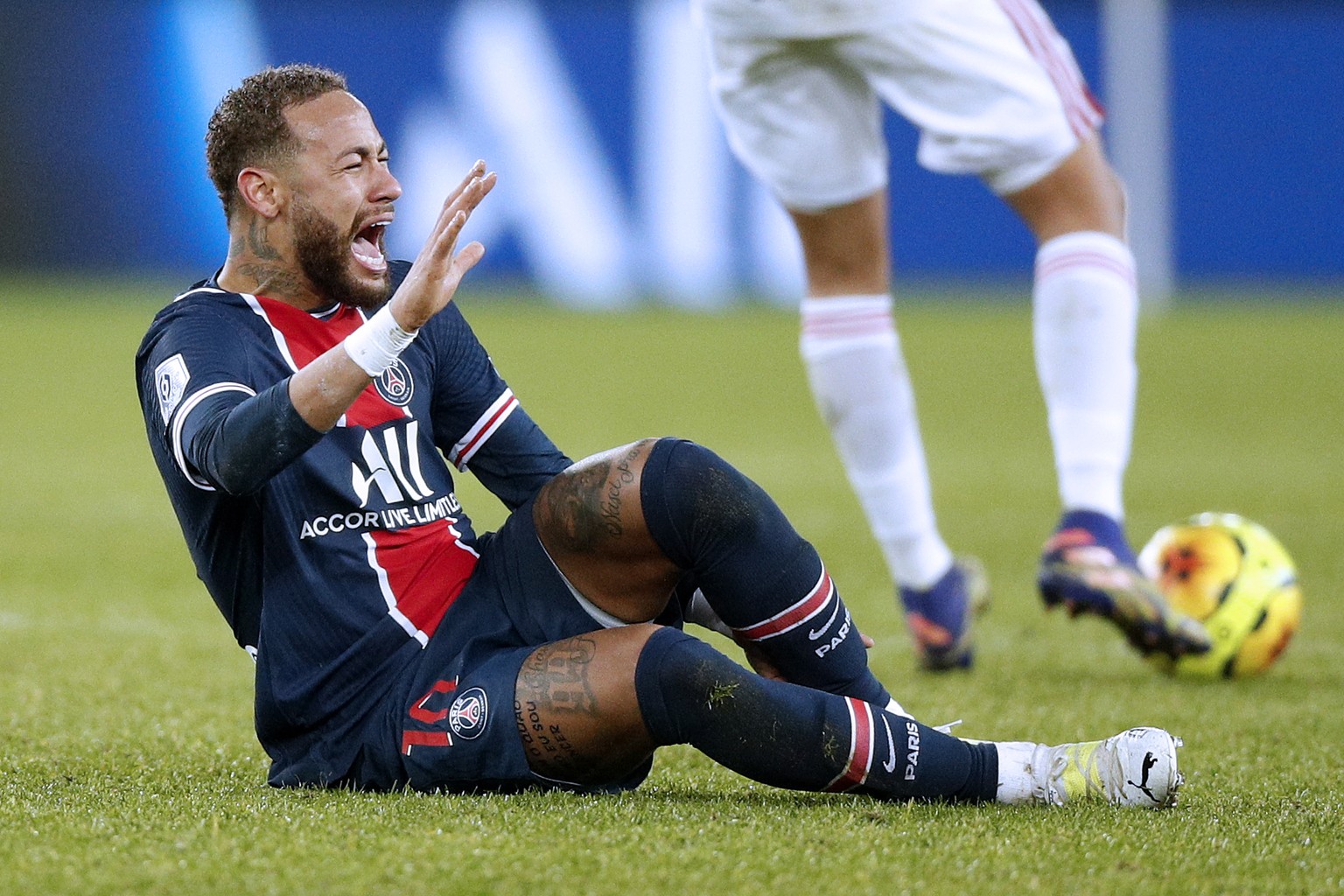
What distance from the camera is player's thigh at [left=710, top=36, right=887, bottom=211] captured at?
149 inches

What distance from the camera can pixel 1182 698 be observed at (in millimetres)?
3463

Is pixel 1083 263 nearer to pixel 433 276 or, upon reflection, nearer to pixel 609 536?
pixel 609 536

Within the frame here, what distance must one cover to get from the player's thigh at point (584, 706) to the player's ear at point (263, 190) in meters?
0.72

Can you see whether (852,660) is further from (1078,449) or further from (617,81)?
(617,81)

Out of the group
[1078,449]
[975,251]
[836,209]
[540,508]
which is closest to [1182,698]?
[1078,449]

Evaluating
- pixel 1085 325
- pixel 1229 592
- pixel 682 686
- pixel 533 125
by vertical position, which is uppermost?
pixel 682 686

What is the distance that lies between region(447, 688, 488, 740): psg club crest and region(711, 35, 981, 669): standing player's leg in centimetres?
161

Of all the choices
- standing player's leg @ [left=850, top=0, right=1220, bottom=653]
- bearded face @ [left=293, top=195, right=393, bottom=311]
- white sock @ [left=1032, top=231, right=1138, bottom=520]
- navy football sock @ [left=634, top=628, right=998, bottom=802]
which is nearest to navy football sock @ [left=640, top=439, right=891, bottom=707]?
navy football sock @ [left=634, top=628, right=998, bottom=802]

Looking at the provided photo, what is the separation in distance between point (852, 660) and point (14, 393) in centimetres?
775

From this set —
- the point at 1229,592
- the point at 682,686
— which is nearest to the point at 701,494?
the point at 682,686

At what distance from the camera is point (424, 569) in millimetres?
2537

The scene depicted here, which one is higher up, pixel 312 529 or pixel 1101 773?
pixel 312 529

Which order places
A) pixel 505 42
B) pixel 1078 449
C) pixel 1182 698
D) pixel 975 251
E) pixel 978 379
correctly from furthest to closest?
1. pixel 975 251
2. pixel 505 42
3. pixel 978 379
4. pixel 1078 449
5. pixel 1182 698

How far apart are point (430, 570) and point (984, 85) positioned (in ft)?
5.59
